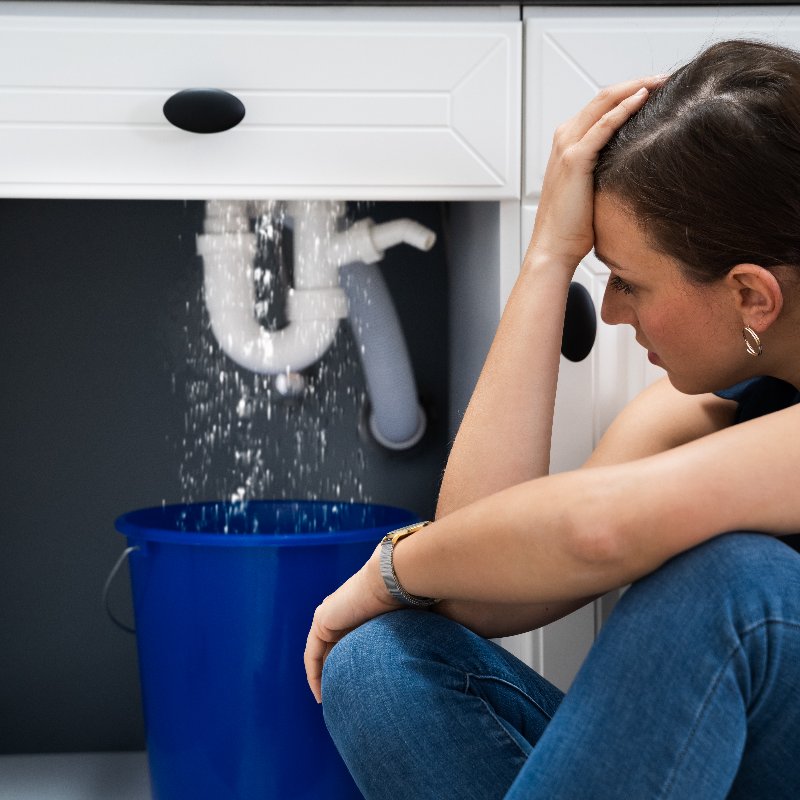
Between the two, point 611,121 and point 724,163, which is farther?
point 611,121

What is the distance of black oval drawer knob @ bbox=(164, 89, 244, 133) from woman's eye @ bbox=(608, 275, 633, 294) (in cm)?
40

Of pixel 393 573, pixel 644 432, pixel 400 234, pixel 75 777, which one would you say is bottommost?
pixel 75 777

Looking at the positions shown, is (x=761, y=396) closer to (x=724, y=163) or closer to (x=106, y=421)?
(x=724, y=163)

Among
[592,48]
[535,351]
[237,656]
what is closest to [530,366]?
[535,351]

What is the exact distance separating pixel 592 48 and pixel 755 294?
39cm

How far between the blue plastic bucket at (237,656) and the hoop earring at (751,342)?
17.7 inches

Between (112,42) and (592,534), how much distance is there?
0.67m

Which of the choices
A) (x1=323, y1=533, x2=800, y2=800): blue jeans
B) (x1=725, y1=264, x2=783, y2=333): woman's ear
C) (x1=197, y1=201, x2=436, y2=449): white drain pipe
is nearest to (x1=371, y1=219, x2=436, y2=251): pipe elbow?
(x1=197, y1=201, x2=436, y2=449): white drain pipe

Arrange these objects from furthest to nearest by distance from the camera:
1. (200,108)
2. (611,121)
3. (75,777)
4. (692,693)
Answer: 1. (75,777)
2. (200,108)
3. (611,121)
4. (692,693)

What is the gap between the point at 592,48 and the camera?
1030 millimetres

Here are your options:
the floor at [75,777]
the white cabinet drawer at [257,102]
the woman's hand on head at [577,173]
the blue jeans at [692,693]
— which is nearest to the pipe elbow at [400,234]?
the white cabinet drawer at [257,102]

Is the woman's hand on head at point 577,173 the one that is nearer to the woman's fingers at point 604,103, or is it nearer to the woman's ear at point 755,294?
the woman's fingers at point 604,103

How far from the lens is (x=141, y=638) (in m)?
1.16

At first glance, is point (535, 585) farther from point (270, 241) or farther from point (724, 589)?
point (270, 241)
